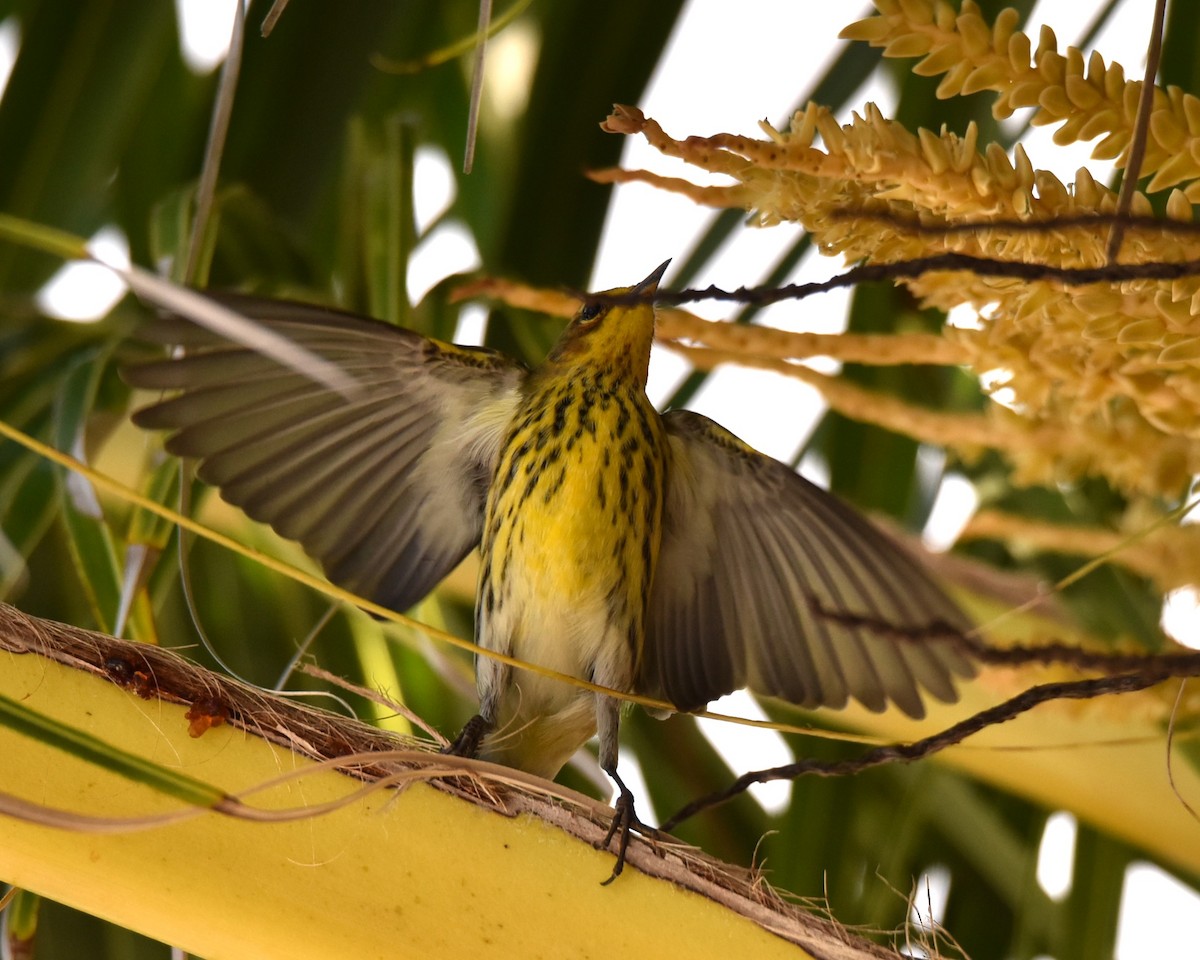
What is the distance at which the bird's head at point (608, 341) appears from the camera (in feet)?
5.10

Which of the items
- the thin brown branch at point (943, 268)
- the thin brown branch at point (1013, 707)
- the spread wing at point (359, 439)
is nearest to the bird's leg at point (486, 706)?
the spread wing at point (359, 439)

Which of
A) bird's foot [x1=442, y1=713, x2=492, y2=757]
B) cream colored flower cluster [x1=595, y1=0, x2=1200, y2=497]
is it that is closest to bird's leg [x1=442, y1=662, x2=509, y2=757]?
bird's foot [x1=442, y1=713, x2=492, y2=757]

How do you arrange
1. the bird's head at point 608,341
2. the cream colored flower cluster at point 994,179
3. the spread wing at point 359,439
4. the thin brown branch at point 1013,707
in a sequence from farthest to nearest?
the bird's head at point 608,341 < the spread wing at point 359,439 < the cream colored flower cluster at point 994,179 < the thin brown branch at point 1013,707

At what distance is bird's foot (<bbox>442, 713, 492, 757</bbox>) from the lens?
1331 millimetres

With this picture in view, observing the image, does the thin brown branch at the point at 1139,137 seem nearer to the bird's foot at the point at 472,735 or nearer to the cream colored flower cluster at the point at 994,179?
the cream colored flower cluster at the point at 994,179

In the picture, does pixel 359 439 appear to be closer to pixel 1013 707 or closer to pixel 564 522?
pixel 564 522

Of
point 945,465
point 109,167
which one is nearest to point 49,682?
point 109,167

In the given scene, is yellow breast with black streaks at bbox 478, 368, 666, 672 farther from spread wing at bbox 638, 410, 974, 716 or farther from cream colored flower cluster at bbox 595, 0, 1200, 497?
cream colored flower cluster at bbox 595, 0, 1200, 497

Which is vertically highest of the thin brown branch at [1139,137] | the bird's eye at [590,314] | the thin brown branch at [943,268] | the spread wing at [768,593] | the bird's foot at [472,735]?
the bird's eye at [590,314]

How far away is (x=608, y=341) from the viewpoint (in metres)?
1.56

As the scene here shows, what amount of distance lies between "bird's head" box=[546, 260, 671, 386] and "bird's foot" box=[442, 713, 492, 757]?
0.43 m

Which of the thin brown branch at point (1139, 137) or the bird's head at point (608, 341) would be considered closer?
the thin brown branch at point (1139, 137)

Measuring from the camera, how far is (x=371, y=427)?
148 cm

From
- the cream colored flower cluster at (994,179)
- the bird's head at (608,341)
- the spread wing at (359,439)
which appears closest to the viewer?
the cream colored flower cluster at (994,179)
